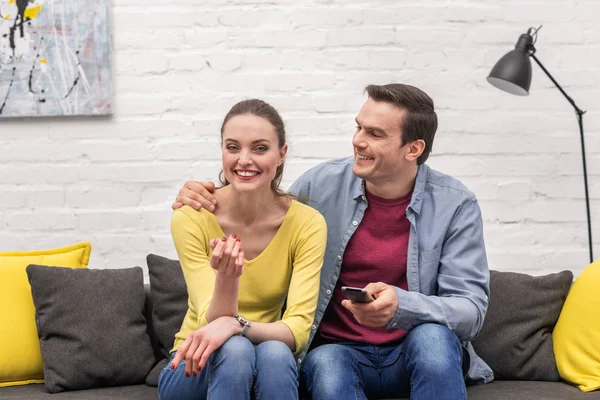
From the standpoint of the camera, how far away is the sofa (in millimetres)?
2455

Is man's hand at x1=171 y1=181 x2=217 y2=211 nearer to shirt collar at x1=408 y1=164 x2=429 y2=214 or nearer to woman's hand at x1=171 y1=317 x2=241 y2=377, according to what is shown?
woman's hand at x1=171 y1=317 x2=241 y2=377

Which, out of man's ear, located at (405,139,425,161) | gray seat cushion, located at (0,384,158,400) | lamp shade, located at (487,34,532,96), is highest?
lamp shade, located at (487,34,532,96)

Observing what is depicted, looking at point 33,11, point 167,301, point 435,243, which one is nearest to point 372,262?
point 435,243

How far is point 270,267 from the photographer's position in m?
2.20

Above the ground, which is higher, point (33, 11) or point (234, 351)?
point (33, 11)

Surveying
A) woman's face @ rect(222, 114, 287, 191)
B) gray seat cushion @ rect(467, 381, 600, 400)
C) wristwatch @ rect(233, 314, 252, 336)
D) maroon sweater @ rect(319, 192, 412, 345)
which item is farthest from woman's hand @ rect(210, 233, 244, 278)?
gray seat cushion @ rect(467, 381, 600, 400)

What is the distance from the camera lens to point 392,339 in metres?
2.25

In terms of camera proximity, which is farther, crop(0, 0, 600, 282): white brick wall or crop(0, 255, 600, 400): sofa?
crop(0, 0, 600, 282): white brick wall

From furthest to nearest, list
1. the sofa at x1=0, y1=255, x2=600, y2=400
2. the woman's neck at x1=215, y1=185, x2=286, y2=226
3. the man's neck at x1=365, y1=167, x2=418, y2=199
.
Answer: the sofa at x1=0, y1=255, x2=600, y2=400 < the man's neck at x1=365, y1=167, x2=418, y2=199 < the woman's neck at x1=215, y1=185, x2=286, y2=226

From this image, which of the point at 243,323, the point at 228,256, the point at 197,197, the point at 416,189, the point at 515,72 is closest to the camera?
the point at 228,256

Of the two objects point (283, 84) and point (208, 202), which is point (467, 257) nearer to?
point (208, 202)

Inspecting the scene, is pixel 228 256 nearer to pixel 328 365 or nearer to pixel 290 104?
pixel 328 365

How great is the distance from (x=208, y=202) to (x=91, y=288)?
531mm

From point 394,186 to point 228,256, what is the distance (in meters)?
0.65
